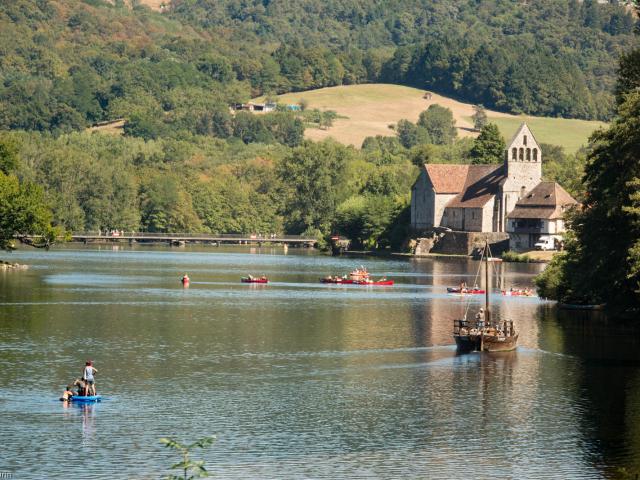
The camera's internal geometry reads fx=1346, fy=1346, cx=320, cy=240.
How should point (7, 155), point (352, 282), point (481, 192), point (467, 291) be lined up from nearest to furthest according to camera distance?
1. point (467, 291)
2. point (352, 282)
3. point (7, 155)
4. point (481, 192)

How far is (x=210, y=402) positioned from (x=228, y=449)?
29.6 ft

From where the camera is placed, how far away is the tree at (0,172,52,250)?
124 m

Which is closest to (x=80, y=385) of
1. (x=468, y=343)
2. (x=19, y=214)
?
(x=468, y=343)

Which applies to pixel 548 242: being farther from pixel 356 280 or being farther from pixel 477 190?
pixel 356 280

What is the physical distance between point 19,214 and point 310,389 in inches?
2655

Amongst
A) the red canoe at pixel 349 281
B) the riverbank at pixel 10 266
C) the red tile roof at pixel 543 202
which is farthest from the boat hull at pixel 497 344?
the red tile roof at pixel 543 202

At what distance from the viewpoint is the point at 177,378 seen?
6488cm

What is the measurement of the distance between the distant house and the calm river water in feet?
232

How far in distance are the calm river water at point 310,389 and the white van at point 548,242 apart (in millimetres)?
68480

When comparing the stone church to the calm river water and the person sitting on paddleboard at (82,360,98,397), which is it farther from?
the person sitting on paddleboard at (82,360,98,397)

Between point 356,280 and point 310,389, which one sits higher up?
point 356,280

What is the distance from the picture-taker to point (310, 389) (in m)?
62.5

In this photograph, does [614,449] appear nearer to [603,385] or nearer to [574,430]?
[574,430]

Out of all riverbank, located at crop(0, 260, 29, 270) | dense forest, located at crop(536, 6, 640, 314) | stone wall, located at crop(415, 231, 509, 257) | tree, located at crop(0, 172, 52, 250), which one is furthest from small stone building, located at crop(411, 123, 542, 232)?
dense forest, located at crop(536, 6, 640, 314)
